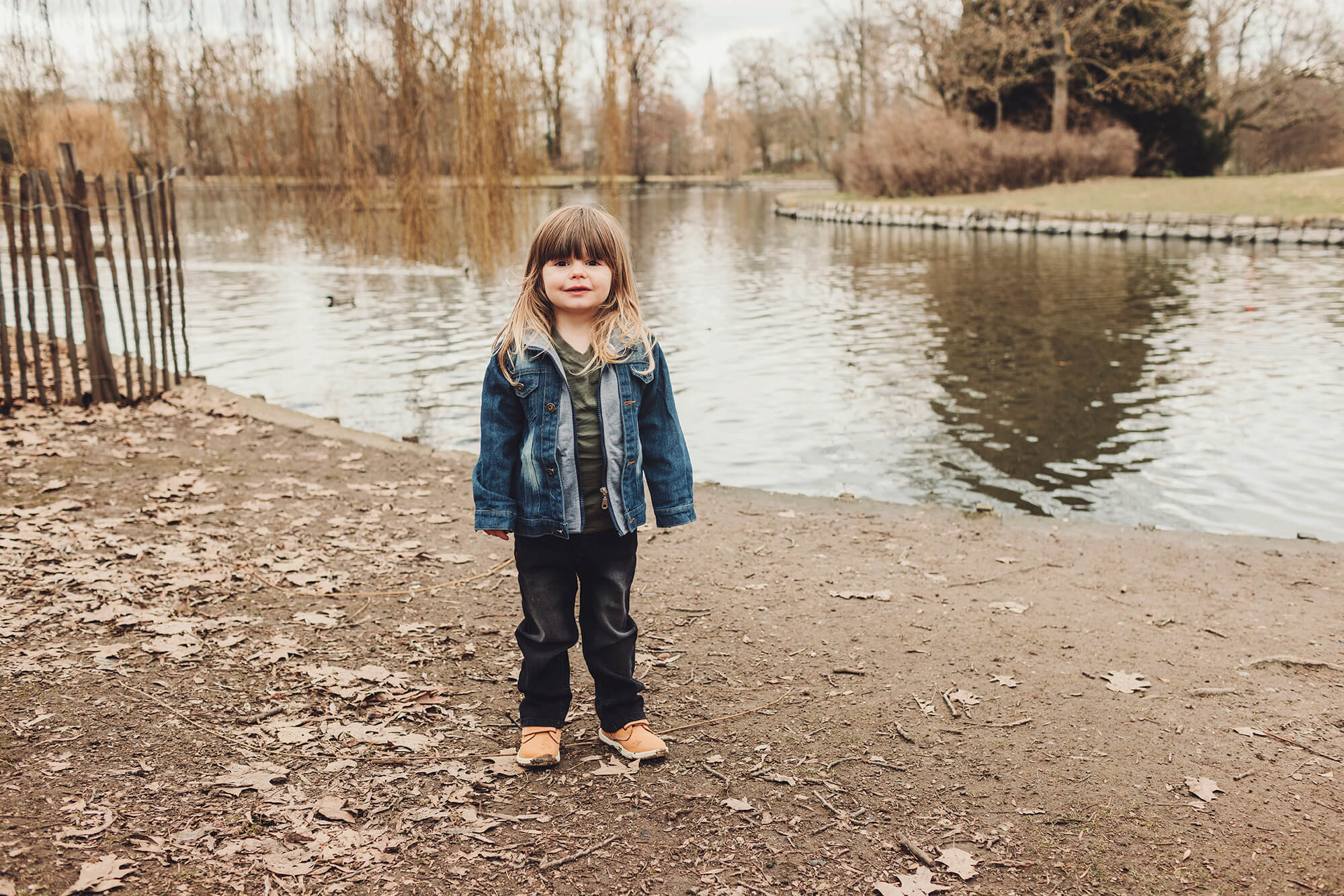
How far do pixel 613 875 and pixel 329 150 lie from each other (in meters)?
9.46

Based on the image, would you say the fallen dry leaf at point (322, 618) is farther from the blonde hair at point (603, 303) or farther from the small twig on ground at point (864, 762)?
the small twig on ground at point (864, 762)

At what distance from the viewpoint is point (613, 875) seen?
9.30 feet

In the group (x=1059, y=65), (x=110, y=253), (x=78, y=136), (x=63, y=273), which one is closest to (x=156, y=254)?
(x=110, y=253)

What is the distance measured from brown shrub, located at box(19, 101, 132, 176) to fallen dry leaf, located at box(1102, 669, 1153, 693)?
26.7ft

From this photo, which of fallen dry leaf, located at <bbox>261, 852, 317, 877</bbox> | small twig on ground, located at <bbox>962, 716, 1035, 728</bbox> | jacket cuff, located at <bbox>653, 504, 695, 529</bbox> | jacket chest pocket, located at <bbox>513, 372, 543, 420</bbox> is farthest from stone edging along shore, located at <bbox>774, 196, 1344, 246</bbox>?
fallen dry leaf, located at <bbox>261, 852, 317, 877</bbox>

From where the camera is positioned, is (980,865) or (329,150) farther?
(329,150)

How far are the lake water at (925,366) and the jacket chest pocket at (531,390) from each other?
61cm

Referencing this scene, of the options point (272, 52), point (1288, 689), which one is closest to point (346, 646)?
point (1288, 689)

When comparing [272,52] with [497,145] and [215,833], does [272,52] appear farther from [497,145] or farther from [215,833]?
[215,833]

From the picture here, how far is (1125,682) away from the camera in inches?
159

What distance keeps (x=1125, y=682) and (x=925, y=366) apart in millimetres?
8216

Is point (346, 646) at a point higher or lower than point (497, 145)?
lower

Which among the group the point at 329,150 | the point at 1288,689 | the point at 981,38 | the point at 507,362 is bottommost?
the point at 1288,689

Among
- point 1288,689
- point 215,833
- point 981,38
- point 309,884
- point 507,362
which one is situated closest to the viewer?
point 309,884
